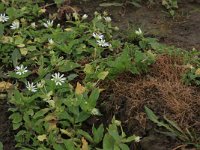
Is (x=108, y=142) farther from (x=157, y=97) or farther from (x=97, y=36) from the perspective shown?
(x=97, y=36)

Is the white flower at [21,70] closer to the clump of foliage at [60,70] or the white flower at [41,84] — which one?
the clump of foliage at [60,70]

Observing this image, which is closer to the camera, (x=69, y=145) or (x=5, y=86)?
(x=69, y=145)

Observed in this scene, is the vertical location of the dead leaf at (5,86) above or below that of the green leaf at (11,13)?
below

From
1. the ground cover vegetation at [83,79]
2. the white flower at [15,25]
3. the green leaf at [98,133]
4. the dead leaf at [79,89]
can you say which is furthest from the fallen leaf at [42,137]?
the white flower at [15,25]

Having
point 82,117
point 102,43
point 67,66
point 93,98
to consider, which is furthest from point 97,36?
point 82,117

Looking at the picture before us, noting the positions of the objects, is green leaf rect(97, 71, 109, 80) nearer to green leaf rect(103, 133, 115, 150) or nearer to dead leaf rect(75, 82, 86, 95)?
dead leaf rect(75, 82, 86, 95)

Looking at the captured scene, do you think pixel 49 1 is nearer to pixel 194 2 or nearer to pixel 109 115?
pixel 194 2

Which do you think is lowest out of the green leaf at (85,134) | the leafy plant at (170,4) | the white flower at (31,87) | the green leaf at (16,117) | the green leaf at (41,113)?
the green leaf at (85,134)
